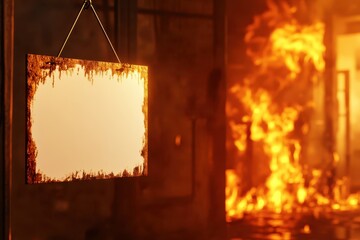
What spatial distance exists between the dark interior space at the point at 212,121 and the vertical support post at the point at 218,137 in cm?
1

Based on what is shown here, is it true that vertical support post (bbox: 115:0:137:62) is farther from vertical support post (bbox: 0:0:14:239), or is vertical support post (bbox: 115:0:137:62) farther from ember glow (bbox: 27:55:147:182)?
ember glow (bbox: 27:55:147:182)

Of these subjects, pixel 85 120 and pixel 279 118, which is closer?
pixel 85 120

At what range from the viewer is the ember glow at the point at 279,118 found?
9.52 m

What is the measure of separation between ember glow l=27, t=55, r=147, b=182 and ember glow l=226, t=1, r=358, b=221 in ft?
18.9

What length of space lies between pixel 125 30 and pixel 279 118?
4438 mm

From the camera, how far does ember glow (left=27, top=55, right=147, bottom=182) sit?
3.11m

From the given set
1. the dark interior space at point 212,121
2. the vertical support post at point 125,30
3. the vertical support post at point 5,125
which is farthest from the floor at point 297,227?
the vertical support post at point 5,125

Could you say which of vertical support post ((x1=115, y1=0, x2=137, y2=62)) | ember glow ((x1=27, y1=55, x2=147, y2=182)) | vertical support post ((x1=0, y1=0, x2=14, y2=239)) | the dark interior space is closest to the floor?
the dark interior space

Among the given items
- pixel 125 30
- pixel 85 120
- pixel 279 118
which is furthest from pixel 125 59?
pixel 279 118

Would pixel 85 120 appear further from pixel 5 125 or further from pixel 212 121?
pixel 212 121

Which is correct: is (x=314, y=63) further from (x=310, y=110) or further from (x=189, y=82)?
(x=189, y=82)

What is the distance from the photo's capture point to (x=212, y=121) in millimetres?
7809

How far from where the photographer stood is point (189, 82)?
24.9ft

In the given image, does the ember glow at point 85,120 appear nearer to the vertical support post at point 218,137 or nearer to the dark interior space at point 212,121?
the dark interior space at point 212,121
